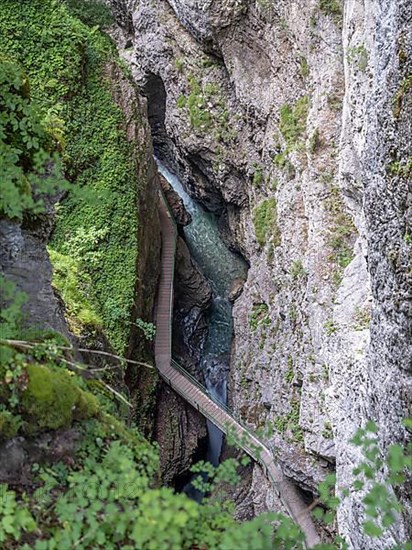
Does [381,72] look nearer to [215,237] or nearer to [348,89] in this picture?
[348,89]

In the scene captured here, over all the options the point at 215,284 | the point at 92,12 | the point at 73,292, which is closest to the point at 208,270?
the point at 215,284

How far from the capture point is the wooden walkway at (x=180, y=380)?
37.5ft

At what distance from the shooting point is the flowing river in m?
16.8

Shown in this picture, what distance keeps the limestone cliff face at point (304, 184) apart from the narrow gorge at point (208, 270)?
0.17 ft

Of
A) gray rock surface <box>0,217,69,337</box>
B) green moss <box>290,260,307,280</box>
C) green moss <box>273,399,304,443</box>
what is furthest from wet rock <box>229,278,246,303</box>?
gray rock surface <box>0,217,69,337</box>

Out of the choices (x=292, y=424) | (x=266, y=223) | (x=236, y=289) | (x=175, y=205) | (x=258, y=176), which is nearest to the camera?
(x=292, y=424)

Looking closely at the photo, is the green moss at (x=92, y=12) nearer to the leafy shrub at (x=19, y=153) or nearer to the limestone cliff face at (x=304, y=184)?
the limestone cliff face at (x=304, y=184)

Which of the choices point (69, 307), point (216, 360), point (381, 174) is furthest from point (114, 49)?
point (381, 174)

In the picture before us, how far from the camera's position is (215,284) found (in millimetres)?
18484

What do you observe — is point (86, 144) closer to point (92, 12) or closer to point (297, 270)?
point (297, 270)

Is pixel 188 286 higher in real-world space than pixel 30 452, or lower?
higher

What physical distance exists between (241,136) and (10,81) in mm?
11283

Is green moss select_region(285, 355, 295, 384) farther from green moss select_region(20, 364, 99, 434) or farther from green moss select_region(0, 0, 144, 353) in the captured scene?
green moss select_region(20, 364, 99, 434)

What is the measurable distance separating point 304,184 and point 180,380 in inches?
257
